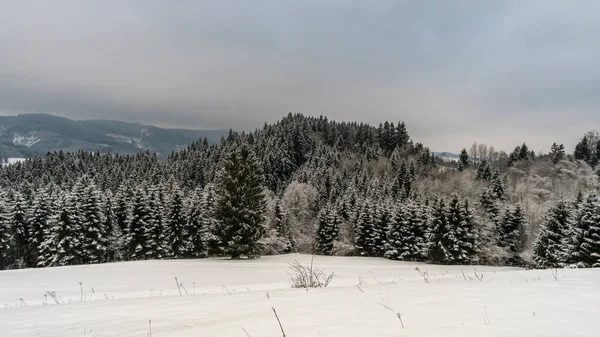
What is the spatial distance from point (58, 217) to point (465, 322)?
44238mm

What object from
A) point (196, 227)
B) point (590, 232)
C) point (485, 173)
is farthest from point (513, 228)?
point (196, 227)

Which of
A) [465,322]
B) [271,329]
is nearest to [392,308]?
[465,322]

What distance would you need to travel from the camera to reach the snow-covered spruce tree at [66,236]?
36.4m

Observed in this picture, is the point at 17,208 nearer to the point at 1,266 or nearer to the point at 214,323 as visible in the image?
the point at 1,266

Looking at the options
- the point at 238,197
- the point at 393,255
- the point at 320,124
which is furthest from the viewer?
the point at 320,124

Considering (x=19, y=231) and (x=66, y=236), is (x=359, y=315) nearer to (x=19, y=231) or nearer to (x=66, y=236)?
(x=66, y=236)

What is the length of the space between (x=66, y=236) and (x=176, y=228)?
1172cm

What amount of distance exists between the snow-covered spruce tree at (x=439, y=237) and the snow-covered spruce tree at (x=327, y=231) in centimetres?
1804

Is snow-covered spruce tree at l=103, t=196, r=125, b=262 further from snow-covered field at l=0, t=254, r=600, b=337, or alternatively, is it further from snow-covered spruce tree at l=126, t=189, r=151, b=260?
snow-covered field at l=0, t=254, r=600, b=337

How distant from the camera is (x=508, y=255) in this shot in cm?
4772

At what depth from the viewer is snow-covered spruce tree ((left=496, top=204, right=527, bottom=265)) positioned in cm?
5106

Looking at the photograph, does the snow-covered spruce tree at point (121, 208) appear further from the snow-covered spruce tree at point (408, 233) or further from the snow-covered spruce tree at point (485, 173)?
the snow-covered spruce tree at point (485, 173)

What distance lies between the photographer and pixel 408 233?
41.9 meters

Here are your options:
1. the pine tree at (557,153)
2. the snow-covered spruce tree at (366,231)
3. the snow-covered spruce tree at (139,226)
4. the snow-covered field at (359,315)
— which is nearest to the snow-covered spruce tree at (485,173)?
the pine tree at (557,153)
